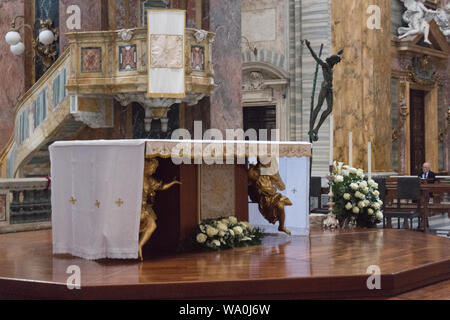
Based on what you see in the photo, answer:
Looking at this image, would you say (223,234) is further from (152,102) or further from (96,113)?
(96,113)

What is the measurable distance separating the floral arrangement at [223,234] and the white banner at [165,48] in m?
4.04

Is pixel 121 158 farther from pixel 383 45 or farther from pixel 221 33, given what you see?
pixel 383 45

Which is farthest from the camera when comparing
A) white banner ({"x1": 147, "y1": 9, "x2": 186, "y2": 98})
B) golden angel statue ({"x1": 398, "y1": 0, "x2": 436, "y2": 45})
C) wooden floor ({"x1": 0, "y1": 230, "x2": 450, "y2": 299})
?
golden angel statue ({"x1": 398, "y1": 0, "x2": 436, "y2": 45})

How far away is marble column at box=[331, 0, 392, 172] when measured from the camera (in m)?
14.9

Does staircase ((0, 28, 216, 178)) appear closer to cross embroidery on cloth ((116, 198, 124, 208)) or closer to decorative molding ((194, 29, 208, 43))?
decorative molding ((194, 29, 208, 43))

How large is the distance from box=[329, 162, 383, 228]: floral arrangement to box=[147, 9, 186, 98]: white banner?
10.5 feet

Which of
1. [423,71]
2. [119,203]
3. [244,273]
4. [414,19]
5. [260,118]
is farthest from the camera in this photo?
[423,71]

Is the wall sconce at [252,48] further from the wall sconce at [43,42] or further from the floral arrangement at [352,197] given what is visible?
the floral arrangement at [352,197]

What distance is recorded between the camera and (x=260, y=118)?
1736 centimetres

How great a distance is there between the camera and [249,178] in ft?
25.7

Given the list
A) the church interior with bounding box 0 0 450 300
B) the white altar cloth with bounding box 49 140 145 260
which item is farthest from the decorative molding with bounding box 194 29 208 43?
the white altar cloth with bounding box 49 140 145 260

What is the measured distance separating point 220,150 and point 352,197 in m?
2.66

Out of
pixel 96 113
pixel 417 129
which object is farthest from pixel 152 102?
pixel 417 129

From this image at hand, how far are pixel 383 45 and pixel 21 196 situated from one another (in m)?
8.92
